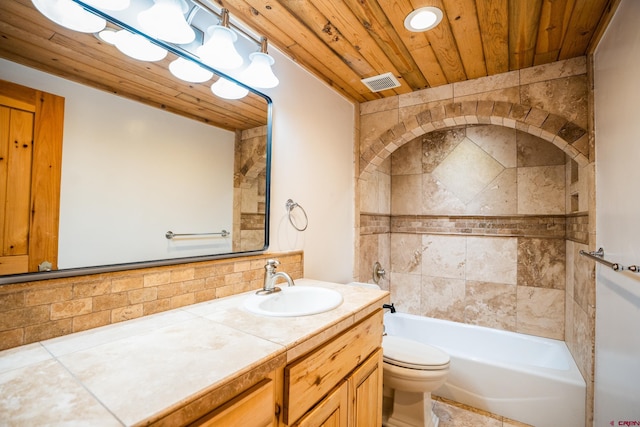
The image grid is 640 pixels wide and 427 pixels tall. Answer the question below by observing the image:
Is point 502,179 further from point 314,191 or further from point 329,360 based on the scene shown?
point 329,360

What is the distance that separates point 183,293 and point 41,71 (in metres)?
0.88

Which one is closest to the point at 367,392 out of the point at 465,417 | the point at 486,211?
the point at 465,417

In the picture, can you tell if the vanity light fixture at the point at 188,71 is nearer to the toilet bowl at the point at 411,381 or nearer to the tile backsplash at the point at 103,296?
the tile backsplash at the point at 103,296

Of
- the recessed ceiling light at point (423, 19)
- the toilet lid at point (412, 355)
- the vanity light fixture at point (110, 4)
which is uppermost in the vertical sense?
the recessed ceiling light at point (423, 19)

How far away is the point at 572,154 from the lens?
6.00ft

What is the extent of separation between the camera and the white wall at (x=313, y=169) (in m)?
1.73

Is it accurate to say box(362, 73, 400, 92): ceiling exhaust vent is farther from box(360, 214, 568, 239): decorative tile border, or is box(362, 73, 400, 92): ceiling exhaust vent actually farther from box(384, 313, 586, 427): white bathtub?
box(384, 313, 586, 427): white bathtub

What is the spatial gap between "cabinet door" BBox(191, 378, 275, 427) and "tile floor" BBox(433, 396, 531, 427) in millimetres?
1742

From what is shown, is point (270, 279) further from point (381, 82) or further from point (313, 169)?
point (381, 82)

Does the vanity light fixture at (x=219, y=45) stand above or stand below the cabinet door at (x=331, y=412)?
above

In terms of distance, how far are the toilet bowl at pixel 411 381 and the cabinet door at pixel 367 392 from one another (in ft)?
1.26

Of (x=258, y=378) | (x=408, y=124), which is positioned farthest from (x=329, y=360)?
(x=408, y=124)

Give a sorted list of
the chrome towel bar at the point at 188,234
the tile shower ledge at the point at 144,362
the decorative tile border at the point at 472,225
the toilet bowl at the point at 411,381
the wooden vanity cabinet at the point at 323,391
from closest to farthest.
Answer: the tile shower ledge at the point at 144,362
the wooden vanity cabinet at the point at 323,391
the chrome towel bar at the point at 188,234
the toilet bowl at the point at 411,381
the decorative tile border at the point at 472,225

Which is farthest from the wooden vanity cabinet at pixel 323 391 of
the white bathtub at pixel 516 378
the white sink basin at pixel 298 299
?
the white bathtub at pixel 516 378
